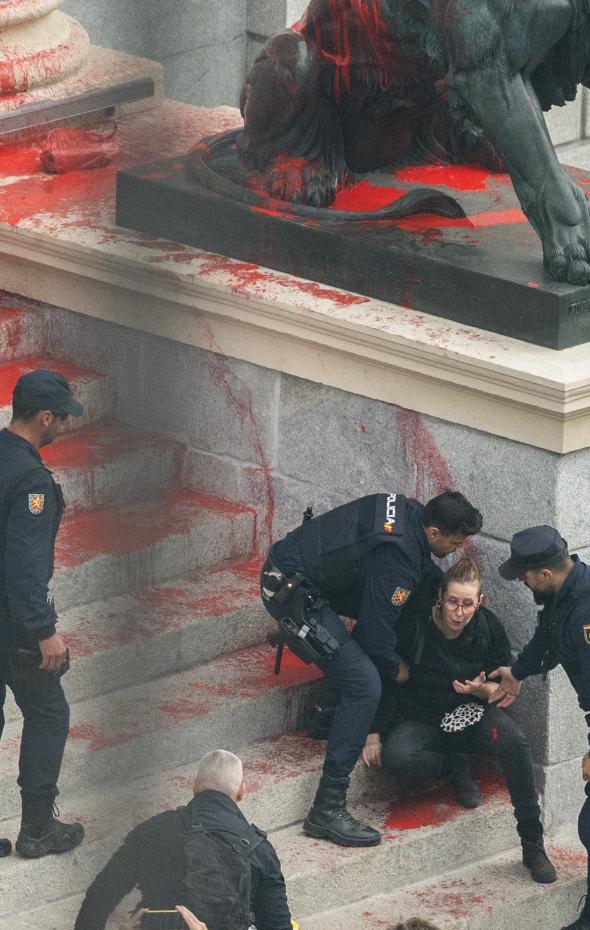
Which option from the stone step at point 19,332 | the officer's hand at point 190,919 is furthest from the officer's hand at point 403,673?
the stone step at point 19,332

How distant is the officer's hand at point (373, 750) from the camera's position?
20.1 feet

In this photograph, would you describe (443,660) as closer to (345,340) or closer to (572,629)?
(572,629)

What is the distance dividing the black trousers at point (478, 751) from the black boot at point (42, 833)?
3.73ft

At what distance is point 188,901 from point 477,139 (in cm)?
370

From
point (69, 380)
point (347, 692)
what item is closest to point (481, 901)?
point (347, 692)

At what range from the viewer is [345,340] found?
6316 millimetres

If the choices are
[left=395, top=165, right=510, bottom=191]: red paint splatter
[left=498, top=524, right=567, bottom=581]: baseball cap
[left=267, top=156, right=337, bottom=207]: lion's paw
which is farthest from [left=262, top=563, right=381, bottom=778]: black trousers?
[left=395, top=165, right=510, bottom=191]: red paint splatter

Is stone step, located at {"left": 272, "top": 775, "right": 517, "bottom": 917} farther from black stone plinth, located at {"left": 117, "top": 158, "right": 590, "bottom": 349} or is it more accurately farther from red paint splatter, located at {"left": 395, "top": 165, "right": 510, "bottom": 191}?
red paint splatter, located at {"left": 395, "top": 165, "right": 510, "bottom": 191}

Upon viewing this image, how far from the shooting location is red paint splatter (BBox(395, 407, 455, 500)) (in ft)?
20.5

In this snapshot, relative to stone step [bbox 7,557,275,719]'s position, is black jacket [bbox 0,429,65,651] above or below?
above

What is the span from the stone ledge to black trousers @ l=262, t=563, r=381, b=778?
32.4 inches

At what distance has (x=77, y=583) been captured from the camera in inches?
255

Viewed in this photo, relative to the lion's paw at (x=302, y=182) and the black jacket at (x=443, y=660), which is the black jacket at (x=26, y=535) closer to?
the black jacket at (x=443, y=660)

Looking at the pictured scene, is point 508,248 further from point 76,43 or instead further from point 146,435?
point 146,435
